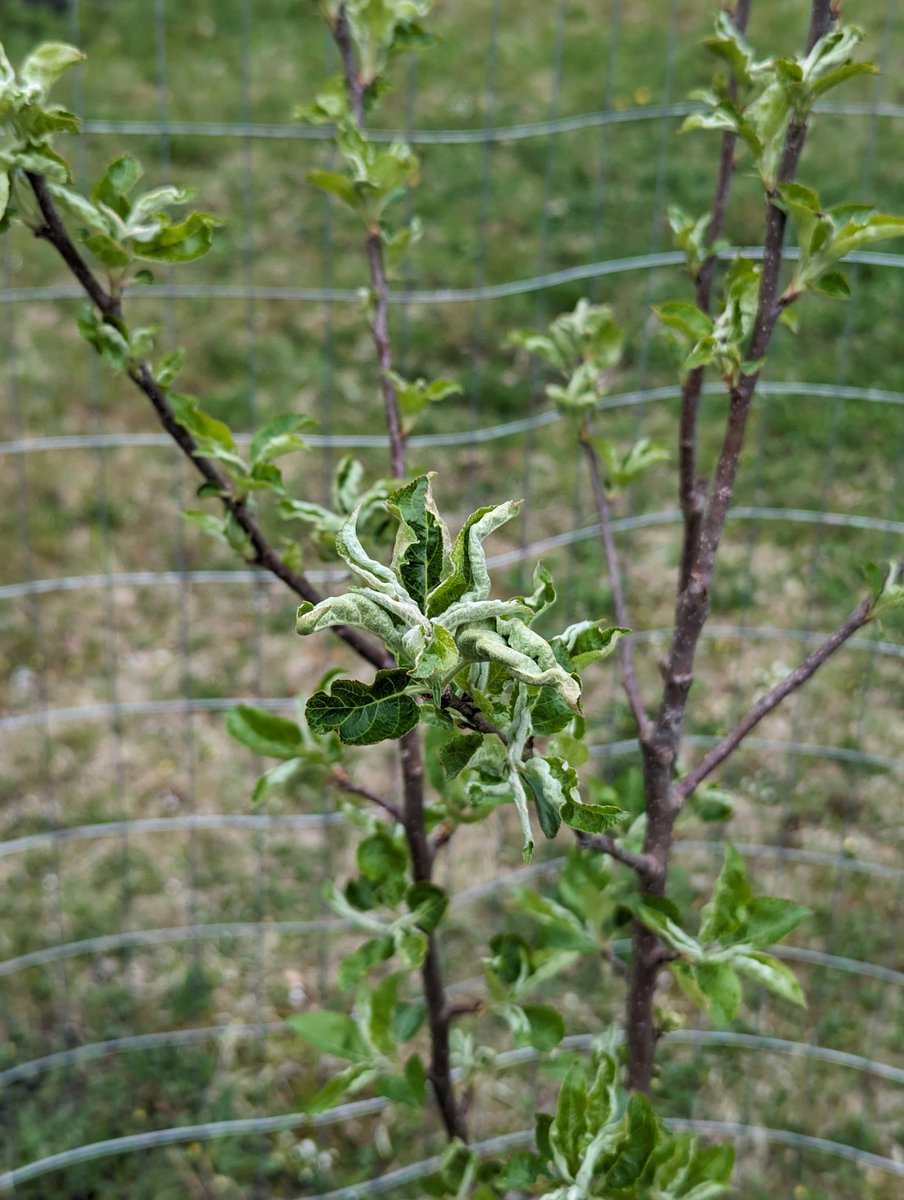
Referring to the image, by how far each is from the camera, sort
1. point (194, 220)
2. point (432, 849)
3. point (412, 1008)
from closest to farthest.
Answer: point (194, 220)
point (432, 849)
point (412, 1008)

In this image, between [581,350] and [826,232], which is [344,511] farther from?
[826,232]

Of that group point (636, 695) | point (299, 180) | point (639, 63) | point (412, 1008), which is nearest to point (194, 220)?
point (636, 695)

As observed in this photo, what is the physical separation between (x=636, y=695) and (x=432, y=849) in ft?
0.76

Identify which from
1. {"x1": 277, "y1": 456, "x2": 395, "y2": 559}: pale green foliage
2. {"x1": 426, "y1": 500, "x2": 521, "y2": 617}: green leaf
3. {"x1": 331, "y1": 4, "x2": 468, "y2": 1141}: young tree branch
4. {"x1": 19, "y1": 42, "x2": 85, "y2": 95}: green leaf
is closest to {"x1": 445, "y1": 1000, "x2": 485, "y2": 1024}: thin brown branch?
{"x1": 331, "y1": 4, "x2": 468, "y2": 1141}: young tree branch

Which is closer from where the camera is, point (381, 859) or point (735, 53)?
point (735, 53)

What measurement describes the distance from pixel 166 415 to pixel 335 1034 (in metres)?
0.71

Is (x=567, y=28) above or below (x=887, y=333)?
above

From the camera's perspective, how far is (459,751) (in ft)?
2.65

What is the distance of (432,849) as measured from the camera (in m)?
1.22

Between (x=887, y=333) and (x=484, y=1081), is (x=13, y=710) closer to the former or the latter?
(x=484, y=1081)

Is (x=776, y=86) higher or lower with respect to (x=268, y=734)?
higher

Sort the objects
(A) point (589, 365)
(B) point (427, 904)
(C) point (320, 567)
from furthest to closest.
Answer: (C) point (320, 567)
(A) point (589, 365)
(B) point (427, 904)

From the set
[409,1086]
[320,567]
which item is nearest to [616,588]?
[409,1086]

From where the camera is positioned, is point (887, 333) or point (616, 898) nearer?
point (616, 898)
